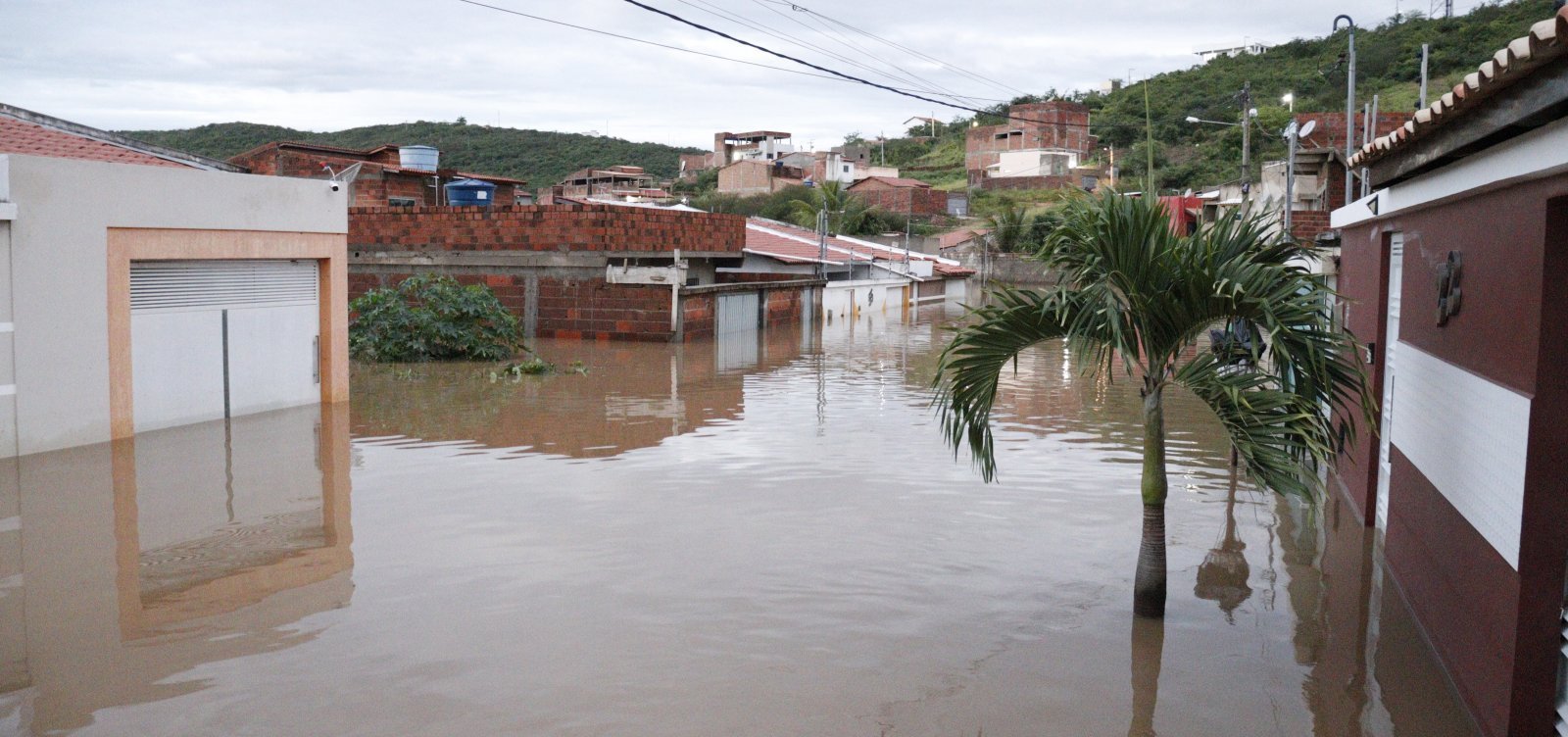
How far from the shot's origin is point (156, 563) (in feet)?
29.2

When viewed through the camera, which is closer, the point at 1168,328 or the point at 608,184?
the point at 1168,328

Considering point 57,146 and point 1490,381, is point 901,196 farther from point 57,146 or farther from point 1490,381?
point 1490,381

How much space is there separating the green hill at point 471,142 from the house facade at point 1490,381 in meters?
67.1

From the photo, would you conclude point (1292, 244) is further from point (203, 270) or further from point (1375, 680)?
point (203, 270)

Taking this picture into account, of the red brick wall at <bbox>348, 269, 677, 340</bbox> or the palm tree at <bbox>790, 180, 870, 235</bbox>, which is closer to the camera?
the red brick wall at <bbox>348, 269, 677, 340</bbox>

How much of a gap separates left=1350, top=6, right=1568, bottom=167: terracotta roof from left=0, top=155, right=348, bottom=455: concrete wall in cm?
1279

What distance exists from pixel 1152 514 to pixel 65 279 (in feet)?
38.0

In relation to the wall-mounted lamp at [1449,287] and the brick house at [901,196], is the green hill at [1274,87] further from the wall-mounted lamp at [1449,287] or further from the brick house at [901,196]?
the wall-mounted lamp at [1449,287]

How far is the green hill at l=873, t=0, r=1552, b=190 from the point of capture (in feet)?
179

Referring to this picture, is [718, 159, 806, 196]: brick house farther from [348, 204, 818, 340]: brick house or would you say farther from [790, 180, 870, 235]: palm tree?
[348, 204, 818, 340]: brick house

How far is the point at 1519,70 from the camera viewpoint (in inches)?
197

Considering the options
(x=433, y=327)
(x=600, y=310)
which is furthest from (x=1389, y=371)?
(x=600, y=310)

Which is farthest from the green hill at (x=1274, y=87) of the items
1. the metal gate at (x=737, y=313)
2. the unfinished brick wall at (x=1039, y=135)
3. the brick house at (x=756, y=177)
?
the metal gate at (x=737, y=313)

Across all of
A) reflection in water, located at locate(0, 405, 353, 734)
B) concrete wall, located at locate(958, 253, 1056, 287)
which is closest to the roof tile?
reflection in water, located at locate(0, 405, 353, 734)
